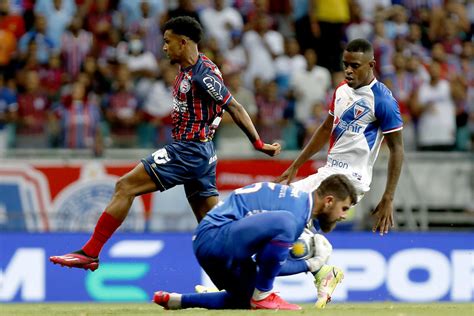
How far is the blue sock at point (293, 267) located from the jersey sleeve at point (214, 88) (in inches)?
67.3

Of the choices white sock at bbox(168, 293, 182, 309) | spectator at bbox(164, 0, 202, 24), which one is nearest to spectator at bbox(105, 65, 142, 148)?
spectator at bbox(164, 0, 202, 24)

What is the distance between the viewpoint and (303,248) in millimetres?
10945

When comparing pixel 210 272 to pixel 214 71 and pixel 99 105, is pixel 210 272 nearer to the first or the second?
pixel 214 71

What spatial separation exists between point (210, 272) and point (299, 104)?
8.85 meters

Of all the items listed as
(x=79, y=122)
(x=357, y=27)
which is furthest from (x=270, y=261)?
(x=357, y=27)

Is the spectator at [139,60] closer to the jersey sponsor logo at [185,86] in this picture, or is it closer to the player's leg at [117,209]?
the jersey sponsor logo at [185,86]

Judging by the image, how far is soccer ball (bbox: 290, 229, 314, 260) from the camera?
10922mm

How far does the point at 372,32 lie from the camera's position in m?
20.2

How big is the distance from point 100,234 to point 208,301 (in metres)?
1.76

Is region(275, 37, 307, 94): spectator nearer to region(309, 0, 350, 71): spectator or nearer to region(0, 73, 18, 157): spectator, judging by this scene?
region(309, 0, 350, 71): spectator

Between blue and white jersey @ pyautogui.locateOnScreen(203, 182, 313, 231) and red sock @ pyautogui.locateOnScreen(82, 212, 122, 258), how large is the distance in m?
1.92

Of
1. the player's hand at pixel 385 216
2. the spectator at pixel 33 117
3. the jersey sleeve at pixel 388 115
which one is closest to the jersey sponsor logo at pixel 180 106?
the jersey sleeve at pixel 388 115

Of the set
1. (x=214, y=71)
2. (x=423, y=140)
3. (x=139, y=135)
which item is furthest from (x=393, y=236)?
(x=214, y=71)

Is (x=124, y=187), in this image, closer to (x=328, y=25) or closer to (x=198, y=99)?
(x=198, y=99)
